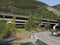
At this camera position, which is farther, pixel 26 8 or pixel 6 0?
pixel 26 8

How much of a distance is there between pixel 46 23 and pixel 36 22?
882 inches

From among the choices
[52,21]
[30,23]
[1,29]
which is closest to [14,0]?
[1,29]

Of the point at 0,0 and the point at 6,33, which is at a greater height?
the point at 0,0

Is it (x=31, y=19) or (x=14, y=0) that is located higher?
(x=14, y=0)

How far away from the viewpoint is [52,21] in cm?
14312

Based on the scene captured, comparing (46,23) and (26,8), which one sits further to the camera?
(26,8)

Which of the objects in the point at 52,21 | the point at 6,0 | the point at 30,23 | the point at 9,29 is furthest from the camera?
the point at 52,21

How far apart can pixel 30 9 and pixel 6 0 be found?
132 metres

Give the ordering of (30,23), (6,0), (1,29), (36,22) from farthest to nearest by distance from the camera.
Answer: (36,22) → (30,23) → (1,29) → (6,0)

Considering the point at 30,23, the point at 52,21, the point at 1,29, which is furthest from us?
the point at 52,21

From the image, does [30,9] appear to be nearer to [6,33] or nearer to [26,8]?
[26,8]

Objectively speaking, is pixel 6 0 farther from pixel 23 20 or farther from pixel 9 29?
pixel 23 20

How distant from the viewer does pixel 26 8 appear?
152 metres

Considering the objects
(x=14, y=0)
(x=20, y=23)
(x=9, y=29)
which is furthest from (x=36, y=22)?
(x=14, y=0)
